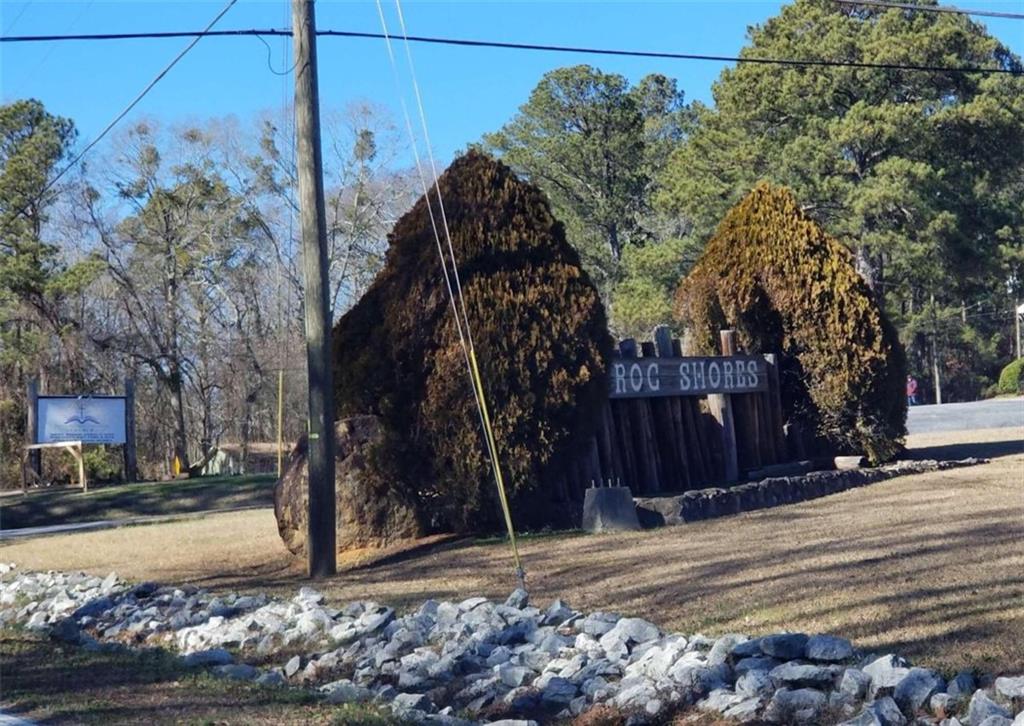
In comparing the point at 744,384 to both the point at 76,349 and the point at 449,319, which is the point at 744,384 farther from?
the point at 76,349

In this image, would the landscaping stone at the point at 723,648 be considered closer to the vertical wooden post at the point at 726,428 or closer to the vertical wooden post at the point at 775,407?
the vertical wooden post at the point at 726,428

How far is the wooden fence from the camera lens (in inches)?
606

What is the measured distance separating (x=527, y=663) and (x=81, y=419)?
22935 millimetres

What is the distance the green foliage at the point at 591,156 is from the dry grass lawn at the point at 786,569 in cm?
2928

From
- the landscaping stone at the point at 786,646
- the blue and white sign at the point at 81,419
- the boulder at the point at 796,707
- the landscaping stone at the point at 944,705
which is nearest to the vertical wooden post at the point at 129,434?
the blue and white sign at the point at 81,419

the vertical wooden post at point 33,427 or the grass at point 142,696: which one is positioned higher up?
the vertical wooden post at point 33,427

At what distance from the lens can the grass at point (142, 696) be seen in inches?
322

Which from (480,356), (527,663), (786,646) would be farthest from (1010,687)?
(480,356)

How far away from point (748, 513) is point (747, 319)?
4845 mm

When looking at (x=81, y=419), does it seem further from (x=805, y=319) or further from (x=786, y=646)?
(x=786, y=646)

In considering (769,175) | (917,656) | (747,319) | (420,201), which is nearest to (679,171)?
(769,175)

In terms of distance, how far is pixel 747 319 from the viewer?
18.5m

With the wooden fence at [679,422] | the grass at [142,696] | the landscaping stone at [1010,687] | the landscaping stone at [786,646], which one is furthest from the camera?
the wooden fence at [679,422]

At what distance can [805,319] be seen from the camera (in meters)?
18.0
